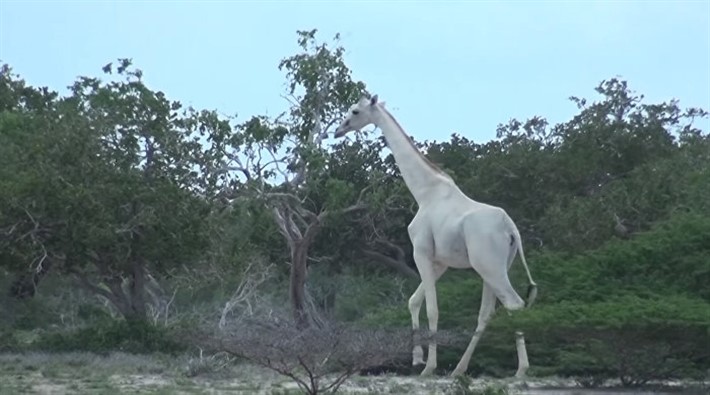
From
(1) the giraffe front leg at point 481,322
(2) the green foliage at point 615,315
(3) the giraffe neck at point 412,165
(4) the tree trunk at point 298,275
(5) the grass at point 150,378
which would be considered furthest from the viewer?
(4) the tree trunk at point 298,275

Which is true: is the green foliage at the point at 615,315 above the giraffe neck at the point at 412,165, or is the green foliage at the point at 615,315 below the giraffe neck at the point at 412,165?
below

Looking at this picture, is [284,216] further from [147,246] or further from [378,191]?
[147,246]

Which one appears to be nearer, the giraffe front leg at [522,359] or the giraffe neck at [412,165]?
the giraffe front leg at [522,359]

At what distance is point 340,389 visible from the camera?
1967 cm

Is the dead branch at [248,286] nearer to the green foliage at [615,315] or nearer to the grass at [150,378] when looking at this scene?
the grass at [150,378]

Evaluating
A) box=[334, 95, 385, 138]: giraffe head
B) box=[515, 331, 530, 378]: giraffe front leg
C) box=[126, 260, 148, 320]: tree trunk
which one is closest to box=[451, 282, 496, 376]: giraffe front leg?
box=[515, 331, 530, 378]: giraffe front leg

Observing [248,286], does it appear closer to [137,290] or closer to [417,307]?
[137,290]

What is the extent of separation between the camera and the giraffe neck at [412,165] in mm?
22531

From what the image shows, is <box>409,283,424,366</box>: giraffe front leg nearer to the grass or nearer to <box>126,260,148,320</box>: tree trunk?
the grass

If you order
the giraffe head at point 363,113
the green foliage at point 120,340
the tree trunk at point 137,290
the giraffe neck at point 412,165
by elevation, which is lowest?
the green foliage at point 120,340

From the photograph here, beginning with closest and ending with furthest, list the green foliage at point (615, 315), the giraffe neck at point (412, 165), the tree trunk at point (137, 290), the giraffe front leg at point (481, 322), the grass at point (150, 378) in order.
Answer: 1. the green foliage at point (615, 315)
2. the grass at point (150, 378)
3. the giraffe front leg at point (481, 322)
4. the giraffe neck at point (412, 165)
5. the tree trunk at point (137, 290)

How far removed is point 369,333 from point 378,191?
17.7 meters

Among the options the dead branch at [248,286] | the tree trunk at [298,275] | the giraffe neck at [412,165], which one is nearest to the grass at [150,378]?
the giraffe neck at [412,165]

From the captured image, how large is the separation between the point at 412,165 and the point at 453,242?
1791 millimetres
